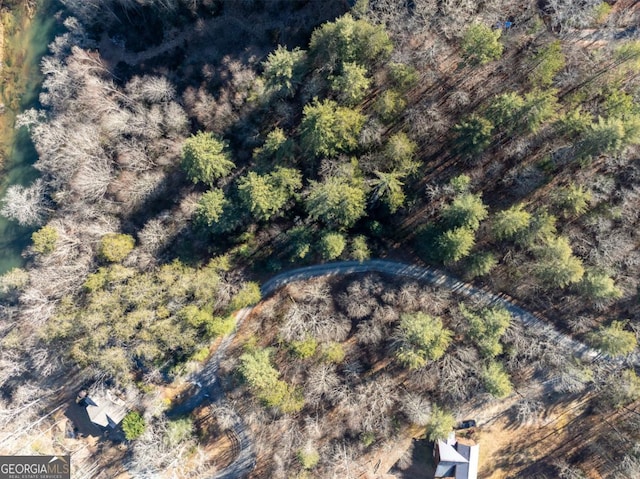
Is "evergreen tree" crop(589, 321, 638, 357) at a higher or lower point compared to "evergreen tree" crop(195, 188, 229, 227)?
lower

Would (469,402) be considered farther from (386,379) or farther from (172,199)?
(172,199)

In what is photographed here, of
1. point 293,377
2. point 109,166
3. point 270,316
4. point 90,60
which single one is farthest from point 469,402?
point 90,60

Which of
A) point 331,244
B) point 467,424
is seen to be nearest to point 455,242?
point 331,244

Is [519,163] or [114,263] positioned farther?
[114,263]

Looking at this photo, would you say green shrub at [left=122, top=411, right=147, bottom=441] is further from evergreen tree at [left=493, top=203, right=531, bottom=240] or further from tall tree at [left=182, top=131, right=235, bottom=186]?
evergreen tree at [left=493, top=203, right=531, bottom=240]

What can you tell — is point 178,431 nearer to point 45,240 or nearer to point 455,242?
point 45,240

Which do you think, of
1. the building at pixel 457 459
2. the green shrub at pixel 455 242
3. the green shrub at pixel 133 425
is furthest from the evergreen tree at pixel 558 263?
the green shrub at pixel 133 425

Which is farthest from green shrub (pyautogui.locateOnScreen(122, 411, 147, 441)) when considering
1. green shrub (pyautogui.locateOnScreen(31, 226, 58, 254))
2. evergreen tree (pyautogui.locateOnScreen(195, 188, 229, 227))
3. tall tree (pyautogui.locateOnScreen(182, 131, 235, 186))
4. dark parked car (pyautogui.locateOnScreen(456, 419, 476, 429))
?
dark parked car (pyautogui.locateOnScreen(456, 419, 476, 429))
